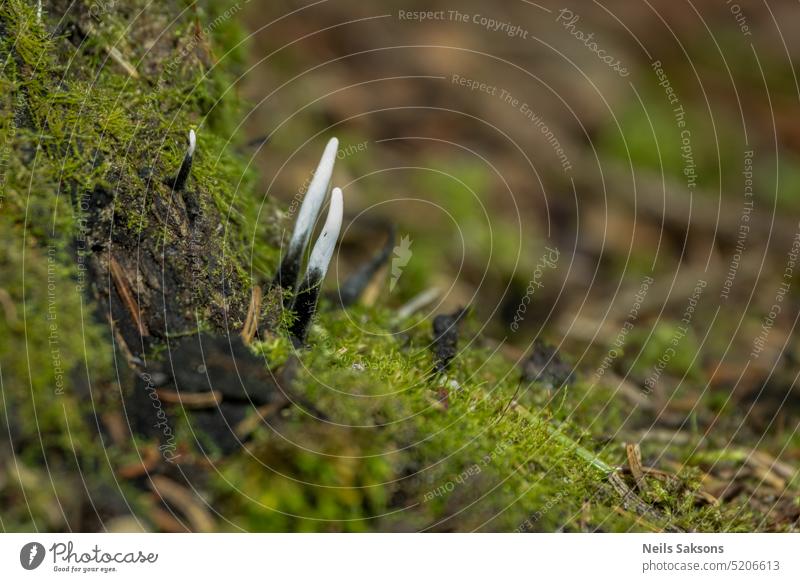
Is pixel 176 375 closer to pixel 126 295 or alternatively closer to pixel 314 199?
pixel 126 295

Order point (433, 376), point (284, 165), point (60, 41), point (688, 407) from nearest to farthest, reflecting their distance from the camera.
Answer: point (433, 376) → point (60, 41) → point (688, 407) → point (284, 165)

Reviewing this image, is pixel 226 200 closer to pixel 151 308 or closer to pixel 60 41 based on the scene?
pixel 151 308

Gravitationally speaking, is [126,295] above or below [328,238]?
below

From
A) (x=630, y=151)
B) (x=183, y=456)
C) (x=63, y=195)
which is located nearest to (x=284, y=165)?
(x=630, y=151)
